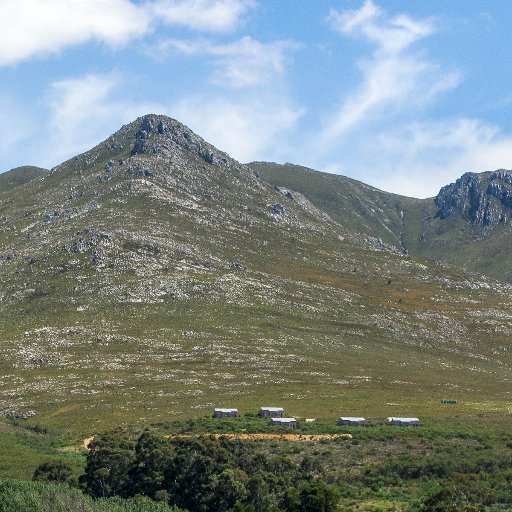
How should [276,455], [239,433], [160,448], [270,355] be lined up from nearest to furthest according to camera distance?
[160,448], [276,455], [239,433], [270,355]

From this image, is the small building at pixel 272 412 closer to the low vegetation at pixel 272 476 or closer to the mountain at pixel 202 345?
the mountain at pixel 202 345

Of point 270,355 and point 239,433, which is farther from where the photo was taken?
point 270,355

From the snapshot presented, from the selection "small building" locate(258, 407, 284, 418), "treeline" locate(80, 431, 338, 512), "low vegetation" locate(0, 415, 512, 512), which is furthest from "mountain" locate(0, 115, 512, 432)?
"treeline" locate(80, 431, 338, 512)

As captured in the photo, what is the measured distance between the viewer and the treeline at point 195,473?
7044cm

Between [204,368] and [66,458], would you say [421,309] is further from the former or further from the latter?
[66,458]

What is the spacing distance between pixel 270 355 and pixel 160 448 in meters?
79.4


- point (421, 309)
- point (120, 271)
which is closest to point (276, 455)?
point (120, 271)

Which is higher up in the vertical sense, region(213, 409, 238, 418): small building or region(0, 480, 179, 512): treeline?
region(213, 409, 238, 418): small building

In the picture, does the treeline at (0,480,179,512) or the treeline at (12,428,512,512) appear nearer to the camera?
the treeline at (0,480,179,512)

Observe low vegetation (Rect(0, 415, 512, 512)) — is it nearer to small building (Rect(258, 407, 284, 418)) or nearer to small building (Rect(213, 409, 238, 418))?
small building (Rect(258, 407, 284, 418))

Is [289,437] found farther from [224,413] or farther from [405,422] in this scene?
[405,422]

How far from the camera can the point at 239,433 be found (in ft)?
335

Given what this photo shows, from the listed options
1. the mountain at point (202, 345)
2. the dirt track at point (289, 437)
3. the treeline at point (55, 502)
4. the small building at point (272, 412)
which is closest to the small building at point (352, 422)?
the dirt track at point (289, 437)

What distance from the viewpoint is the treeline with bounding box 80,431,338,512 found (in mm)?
70438
